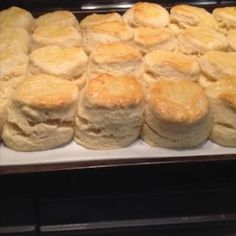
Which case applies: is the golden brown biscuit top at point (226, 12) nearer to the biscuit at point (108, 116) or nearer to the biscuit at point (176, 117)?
the biscuit at point (176, 117)

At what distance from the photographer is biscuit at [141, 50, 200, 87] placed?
1.41 metres

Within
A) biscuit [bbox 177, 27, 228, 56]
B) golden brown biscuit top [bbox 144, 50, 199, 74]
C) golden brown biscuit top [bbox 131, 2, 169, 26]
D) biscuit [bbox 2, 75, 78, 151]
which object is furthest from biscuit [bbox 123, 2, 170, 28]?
biscuit [bbox 2, 75, 78, 151]

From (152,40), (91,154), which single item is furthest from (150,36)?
(91,154)

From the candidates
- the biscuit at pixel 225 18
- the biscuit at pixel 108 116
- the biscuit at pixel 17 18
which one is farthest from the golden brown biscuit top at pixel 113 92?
the biscuit at pixel 225 18

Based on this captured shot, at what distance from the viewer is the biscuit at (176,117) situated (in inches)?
48.4

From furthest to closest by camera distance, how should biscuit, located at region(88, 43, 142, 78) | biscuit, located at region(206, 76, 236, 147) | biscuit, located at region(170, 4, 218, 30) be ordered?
biscuit, located at region(170, 4, 218, 30)
biscuit, located at region(88, 43, 142, 78)
biscuit, located at region(206, 76, 236, 147)

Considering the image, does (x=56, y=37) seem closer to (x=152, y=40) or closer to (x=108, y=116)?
(x=152, y=40)

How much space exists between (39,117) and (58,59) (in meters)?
0.28

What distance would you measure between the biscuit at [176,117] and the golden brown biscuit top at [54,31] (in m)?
0.44

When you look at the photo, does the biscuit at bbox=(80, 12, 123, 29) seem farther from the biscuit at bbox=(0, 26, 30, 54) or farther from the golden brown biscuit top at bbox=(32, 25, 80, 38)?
the biscuit at bbox=(0, 26, 30, 54)

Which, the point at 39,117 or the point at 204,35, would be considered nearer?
the point at 39,117

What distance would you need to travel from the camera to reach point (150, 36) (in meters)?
1.57

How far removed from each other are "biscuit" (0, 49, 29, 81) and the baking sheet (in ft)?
0.84

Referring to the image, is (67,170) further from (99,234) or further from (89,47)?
(89,47)
